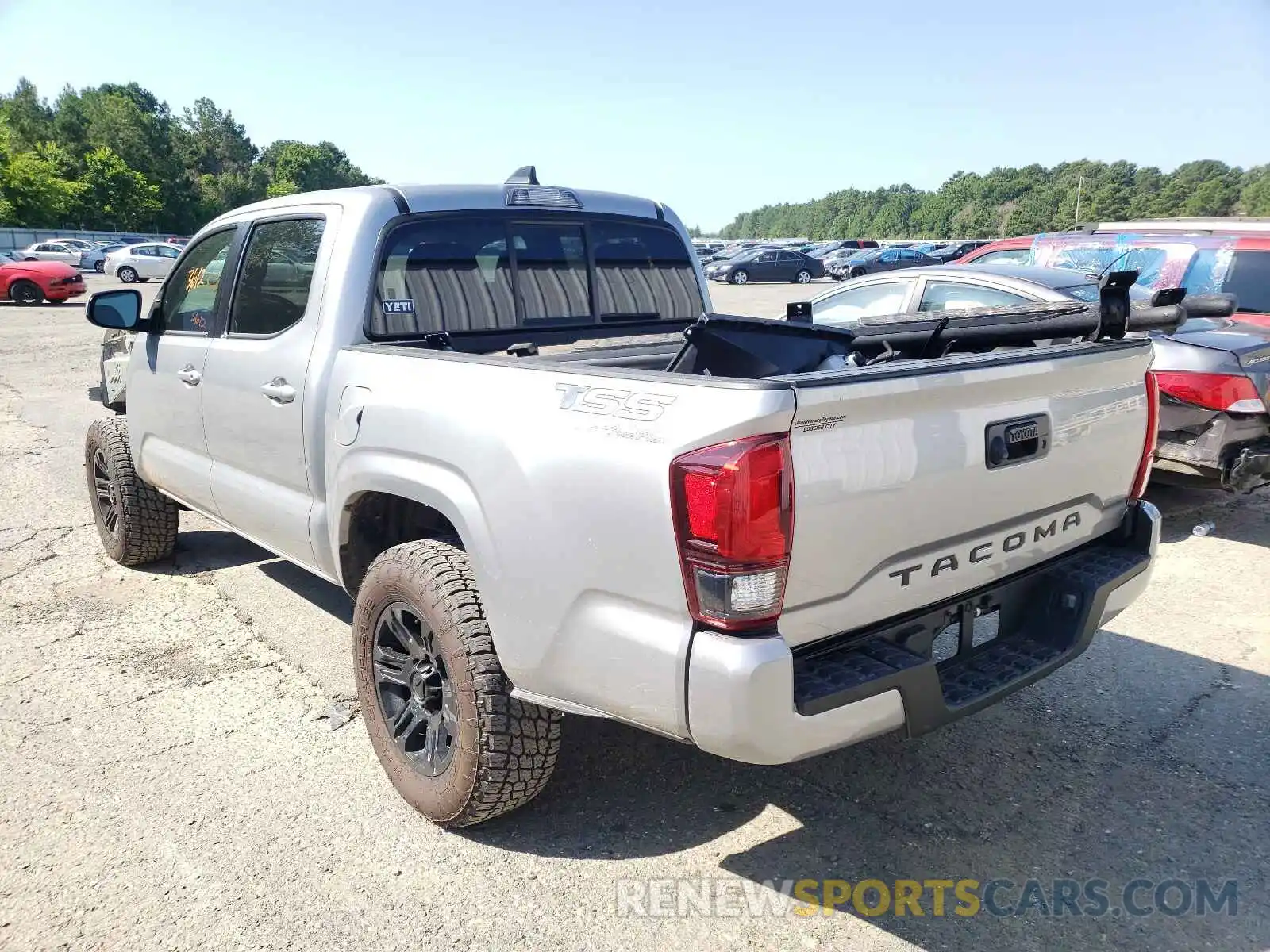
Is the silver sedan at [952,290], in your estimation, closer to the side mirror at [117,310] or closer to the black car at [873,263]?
the side mirror at [117,310]

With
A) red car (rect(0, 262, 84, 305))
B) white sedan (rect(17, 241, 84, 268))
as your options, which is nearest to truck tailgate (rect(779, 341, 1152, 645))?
red car (rect(0, 262, 84, 305))

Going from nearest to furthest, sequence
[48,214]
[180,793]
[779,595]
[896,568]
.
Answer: [779,595] < [896,568] < [180,793] < [48,214]

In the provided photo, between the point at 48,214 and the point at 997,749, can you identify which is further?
the point at 48,214

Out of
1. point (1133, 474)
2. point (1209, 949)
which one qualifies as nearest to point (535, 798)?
point (1209, 949)

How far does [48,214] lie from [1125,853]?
2955 inches

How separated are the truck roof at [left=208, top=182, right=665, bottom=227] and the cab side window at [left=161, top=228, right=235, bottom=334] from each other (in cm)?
18

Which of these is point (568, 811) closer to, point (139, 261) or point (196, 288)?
point (196, 288)

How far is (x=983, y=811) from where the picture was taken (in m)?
2.99

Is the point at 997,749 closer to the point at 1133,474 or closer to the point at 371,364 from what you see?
the point at 1133,474

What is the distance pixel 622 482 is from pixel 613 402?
0.21 m

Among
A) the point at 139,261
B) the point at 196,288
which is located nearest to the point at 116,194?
the point at 139,261

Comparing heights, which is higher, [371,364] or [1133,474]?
[371,364]

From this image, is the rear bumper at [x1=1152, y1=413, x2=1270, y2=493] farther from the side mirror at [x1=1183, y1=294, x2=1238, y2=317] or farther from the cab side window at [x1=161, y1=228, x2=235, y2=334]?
the cab side window at [x1=161, y1=228, x2=235, y2=334]

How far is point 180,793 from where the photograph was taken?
120 inches
